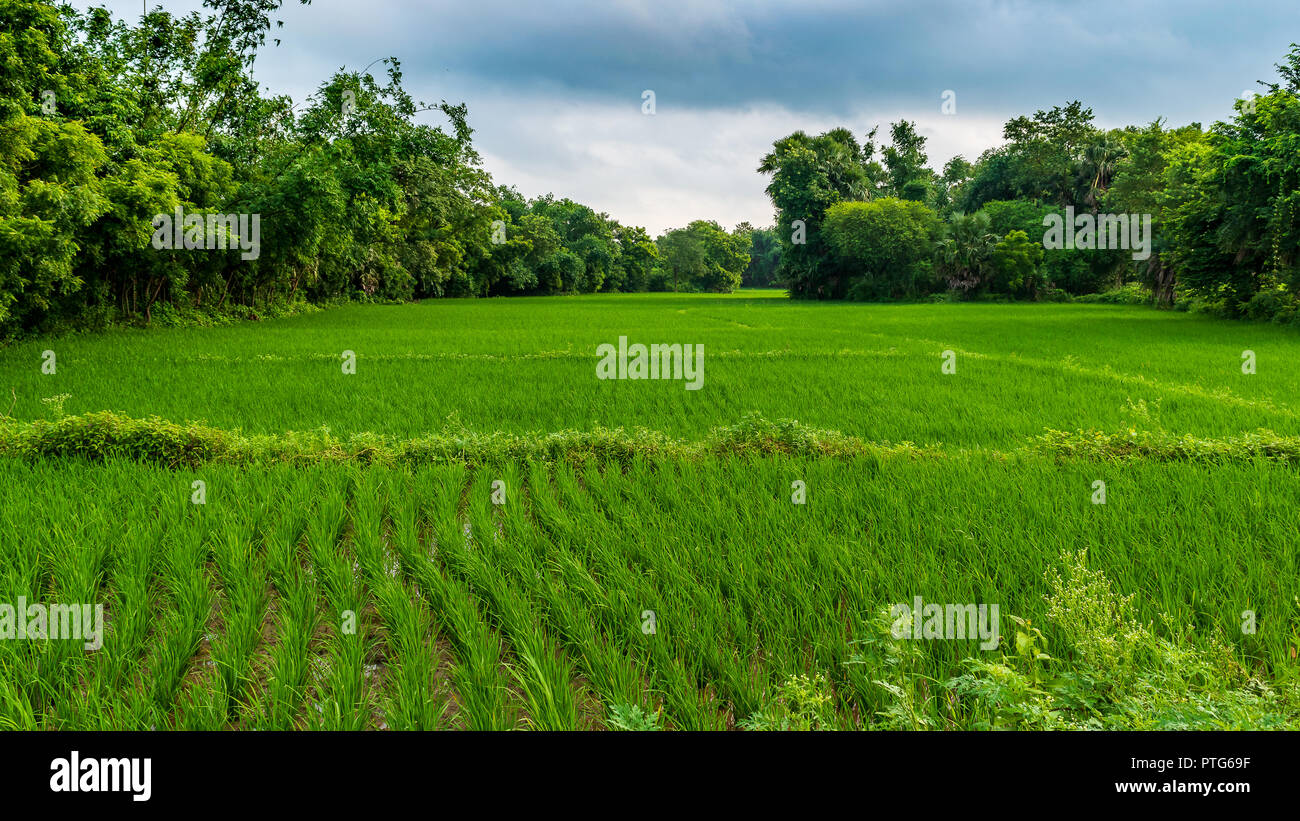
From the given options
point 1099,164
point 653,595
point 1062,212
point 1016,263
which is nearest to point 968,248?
point 1016,263

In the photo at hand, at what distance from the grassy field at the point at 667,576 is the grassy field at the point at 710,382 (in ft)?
0.60

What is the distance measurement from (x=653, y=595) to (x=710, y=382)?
7.40 m

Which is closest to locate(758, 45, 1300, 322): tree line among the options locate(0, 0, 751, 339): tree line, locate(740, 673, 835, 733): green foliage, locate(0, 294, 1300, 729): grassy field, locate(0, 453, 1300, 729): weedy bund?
locate(0, 294, 1300, 729): grassy field

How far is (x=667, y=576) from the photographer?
128 inches

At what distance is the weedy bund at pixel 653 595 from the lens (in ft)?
7.32

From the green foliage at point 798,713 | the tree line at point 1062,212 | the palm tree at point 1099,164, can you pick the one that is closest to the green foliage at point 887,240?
the tree line at point 1062,212

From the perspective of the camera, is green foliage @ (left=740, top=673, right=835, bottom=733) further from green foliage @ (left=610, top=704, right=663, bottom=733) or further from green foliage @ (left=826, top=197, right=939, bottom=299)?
green foliage @ (left=826, top=197, right=939, bottom=299)

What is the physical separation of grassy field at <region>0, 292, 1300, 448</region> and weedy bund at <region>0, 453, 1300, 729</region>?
2469 mm

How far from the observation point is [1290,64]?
58.4 ft

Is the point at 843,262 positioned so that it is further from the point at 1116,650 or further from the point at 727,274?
the point at 1116,650

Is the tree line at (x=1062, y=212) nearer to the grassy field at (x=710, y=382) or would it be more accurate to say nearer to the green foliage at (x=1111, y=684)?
the grassy field at (x=710, y=382)

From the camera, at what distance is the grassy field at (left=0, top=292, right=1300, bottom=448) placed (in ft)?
24.2

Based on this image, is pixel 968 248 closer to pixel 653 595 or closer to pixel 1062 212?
pixel 1062 212
